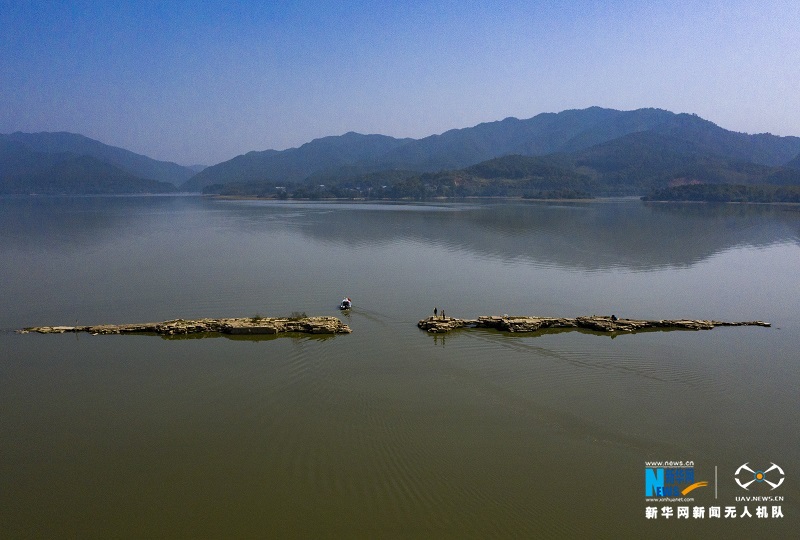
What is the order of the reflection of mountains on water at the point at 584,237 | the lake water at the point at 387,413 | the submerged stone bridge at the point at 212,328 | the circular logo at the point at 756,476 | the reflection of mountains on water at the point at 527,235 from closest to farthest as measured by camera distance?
the lake water at the point at 387,413
the circular logo at the point at 756,476
the submerged stone bridge at the point at 212,328
the reflection of mountains on water at the point at 584,237
the reflection of mountains on water at the point at 527,235

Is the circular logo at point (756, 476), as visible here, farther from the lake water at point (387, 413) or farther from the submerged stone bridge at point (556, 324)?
the submerged stone bridge at point (556, 324)

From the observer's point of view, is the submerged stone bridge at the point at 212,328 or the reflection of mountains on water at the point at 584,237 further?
the reflection of mountains on water at the point at 584,237

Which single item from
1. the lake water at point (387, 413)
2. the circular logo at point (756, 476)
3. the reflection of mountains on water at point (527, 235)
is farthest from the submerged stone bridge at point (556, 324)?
the reflection of mountains on water at point (527, 235)

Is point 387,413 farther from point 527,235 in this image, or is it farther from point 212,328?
point 527,235

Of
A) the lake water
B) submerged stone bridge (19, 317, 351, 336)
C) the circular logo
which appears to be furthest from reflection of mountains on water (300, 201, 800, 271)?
the circular logo

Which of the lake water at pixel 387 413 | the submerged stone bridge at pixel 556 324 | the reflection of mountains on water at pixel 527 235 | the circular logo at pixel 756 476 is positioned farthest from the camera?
the reflection of mountains on water at pixel 527 235

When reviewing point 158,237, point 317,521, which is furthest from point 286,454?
point 158,237

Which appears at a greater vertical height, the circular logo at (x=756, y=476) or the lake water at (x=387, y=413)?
the lake water at (x=387, y=413)
